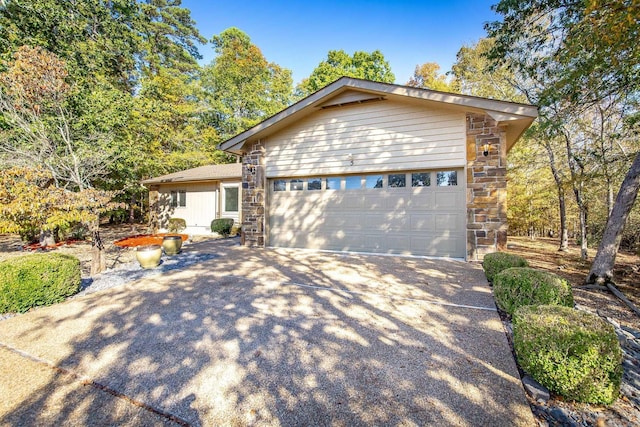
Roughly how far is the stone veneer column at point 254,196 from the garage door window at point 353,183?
8.93 ft

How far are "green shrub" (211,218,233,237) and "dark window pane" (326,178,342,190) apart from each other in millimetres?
6259

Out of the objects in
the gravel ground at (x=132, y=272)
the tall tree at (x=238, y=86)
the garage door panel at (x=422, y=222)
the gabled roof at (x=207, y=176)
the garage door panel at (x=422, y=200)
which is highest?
the tall tree at (x=238, y=86)

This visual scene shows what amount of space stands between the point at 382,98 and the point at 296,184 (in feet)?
11.5

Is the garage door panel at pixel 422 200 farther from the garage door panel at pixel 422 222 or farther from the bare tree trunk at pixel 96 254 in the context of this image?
the bare tree trunk at pixel 96 254

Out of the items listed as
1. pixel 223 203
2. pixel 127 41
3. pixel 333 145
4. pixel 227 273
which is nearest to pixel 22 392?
pixel 227 273

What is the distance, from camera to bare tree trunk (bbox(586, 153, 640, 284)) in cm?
479

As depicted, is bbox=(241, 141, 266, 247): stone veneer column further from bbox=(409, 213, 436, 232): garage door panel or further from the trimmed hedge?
the trimmed hedge

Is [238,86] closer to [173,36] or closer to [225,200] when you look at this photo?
[173,36]

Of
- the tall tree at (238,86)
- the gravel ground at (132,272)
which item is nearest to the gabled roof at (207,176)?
the gravel ground at (132,272)

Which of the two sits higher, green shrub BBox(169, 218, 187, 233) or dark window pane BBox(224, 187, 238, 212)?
dark window pane BBox(224, 187, 238, 212)

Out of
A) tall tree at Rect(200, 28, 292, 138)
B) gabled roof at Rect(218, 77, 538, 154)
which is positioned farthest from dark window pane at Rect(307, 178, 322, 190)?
tall tree at Rect(200, 28, 292, 138)

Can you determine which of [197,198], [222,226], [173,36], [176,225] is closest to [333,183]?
[222,226]

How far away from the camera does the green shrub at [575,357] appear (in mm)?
1909

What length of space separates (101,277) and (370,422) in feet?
18.7
